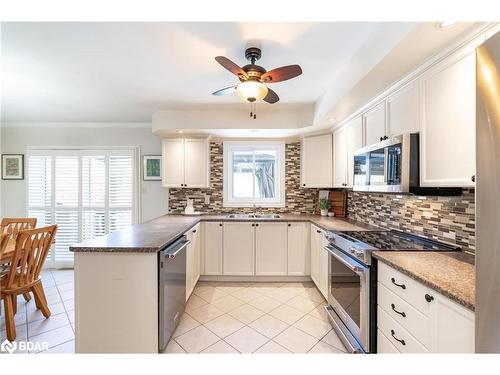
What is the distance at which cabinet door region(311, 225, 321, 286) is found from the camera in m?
2.77

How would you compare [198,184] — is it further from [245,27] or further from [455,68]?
[455,68]

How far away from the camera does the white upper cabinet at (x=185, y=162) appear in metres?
3.44

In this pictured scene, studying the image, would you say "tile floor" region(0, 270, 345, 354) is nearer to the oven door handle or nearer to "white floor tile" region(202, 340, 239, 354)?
"white floor tile" region(202, 340, 239, 354)

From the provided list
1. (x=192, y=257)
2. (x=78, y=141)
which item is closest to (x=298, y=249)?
(x=192, y=257)

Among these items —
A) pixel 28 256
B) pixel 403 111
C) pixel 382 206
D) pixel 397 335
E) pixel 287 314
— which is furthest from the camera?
pixel 382 206

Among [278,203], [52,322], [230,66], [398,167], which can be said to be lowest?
[52,322]

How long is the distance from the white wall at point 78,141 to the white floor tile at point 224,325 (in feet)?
7.02

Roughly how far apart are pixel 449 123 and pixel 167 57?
2.03 m

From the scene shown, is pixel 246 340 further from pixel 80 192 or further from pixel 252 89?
pixel 80 192

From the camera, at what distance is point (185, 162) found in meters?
3.45

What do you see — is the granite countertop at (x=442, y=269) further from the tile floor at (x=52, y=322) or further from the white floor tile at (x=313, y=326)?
the tile floor at (x=52, y=322)

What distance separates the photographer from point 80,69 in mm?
2070

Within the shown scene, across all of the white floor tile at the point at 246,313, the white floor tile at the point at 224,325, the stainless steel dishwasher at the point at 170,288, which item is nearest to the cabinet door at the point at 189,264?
the stainless steel dishwasher at the point at 170,288
